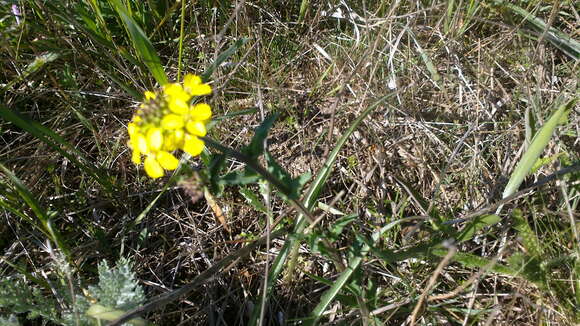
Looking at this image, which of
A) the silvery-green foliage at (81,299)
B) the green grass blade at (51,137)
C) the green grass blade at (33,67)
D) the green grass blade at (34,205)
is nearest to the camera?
the silvery-green foliage at (81,299)

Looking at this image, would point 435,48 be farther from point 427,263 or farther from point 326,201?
point 427,263

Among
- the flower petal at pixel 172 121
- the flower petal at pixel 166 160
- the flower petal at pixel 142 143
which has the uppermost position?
the flower petal at pixel 172 121

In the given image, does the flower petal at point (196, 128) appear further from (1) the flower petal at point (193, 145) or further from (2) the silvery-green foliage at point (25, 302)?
(2) the silvery-green foliage at point (25, 302)

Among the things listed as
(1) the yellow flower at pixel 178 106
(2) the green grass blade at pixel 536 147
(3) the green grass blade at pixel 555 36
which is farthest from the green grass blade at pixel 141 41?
(3) the green grass blade at pixel 555 36

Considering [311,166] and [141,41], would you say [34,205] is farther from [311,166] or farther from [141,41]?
[311,166]

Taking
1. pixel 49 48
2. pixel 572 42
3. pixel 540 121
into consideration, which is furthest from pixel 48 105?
pixel 572 42

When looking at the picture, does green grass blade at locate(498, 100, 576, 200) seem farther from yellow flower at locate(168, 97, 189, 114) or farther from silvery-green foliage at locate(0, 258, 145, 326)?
silvery-green foliage at locate(0, 258, 145, 326)

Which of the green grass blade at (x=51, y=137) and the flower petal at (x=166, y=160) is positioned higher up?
the flower petal at (x=166, y=160)

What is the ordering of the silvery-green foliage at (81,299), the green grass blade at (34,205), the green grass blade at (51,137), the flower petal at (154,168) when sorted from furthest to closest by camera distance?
1. the green grass blade at (51,137)
2. the green grass blade at (34,205)
3. the silvery-green foliage at (81,299)
4. the flower petal at (154,168)

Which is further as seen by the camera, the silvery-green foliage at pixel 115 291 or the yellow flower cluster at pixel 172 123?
the silvery-green foliage at pixel 115 291
